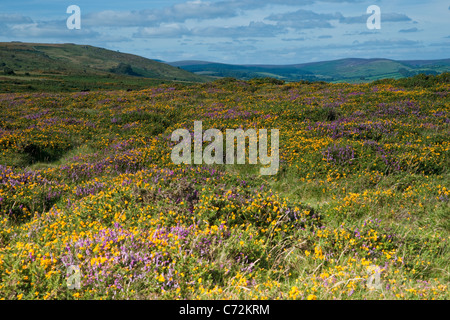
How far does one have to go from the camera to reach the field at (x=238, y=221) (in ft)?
12.4

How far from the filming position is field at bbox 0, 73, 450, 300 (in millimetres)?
3781

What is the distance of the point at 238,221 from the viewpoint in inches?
225

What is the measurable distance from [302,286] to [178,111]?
17.0 m

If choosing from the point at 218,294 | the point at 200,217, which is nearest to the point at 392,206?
the point at 200,217

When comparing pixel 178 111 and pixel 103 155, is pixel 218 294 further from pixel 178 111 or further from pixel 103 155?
pixel 178 111

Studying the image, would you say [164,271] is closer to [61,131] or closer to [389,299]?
[389,299]

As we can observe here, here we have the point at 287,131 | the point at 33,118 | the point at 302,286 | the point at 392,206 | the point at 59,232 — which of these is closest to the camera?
the point at 302,286

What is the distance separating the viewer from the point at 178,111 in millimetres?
19672

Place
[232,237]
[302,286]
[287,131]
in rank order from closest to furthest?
[302,286], [232,237], [287,131]
